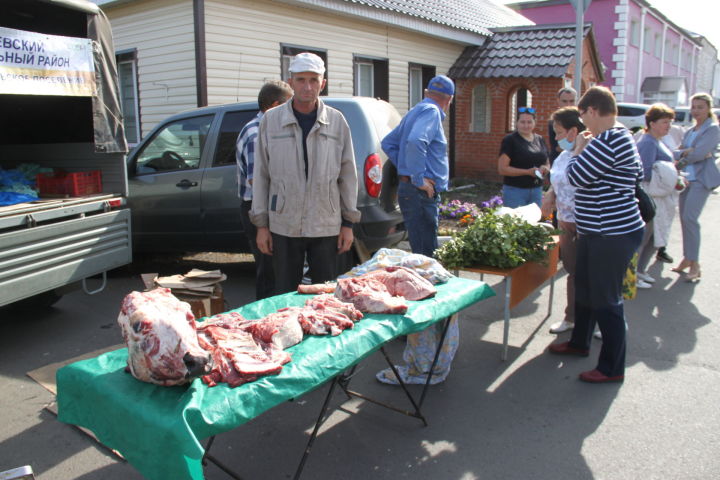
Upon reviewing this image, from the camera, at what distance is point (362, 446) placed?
3312 mm

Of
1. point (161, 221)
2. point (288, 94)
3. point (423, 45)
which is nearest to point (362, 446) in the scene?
point (288, 94)

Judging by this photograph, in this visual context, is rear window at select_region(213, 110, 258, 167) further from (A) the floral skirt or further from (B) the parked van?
(A) the floral skirt

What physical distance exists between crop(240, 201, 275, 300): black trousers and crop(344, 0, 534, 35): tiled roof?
22.5 feet

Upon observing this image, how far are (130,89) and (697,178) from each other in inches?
354

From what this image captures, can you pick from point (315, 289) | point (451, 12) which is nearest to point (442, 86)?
point (315, 289)

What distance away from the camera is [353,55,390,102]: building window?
12.1 meters

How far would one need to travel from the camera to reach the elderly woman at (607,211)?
3.75 m

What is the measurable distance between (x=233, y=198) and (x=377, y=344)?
361cm

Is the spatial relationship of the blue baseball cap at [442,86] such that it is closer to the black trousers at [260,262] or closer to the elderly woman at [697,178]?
the black trousers at [260,262]

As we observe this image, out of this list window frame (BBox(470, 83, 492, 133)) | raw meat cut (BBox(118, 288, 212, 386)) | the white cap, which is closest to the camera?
raw meat cut (BBox(118, 288, 212, 386))

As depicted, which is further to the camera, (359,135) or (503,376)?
(359,135)

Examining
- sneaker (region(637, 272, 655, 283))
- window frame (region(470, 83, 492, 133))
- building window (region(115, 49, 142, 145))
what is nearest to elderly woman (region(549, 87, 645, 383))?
sneaker (region(637, 272, 655, 283))

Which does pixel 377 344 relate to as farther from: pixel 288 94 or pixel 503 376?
pixel 288 94

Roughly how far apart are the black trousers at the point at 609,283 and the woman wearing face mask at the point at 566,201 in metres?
0.57
